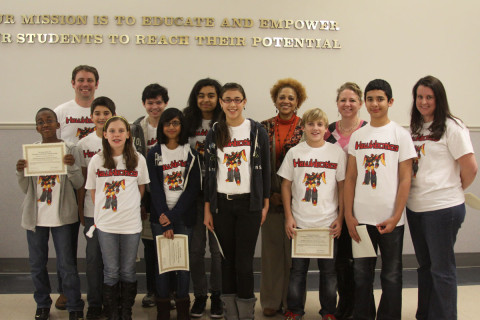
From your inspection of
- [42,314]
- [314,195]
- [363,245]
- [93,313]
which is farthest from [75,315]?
[363,245]

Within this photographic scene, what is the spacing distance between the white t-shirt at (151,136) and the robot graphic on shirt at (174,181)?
434 mm

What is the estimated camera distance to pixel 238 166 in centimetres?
244

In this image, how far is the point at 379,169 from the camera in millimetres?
2297

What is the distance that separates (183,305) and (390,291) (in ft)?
4.47

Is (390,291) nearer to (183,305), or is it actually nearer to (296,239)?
(296,239)

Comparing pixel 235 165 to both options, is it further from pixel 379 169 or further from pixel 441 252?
pixel 441 252

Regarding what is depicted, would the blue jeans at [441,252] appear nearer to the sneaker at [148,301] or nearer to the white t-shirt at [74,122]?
the sneaker at [148,301]

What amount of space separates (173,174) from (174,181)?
0.05 metres

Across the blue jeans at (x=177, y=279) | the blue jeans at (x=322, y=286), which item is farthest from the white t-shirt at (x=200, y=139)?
the blue jeans at (x=322, y=286)

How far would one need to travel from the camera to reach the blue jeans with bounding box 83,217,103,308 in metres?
2.62

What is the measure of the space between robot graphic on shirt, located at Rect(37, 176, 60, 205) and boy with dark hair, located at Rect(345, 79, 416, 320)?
6.48ft

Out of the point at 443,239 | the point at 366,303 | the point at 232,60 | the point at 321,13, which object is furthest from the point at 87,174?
the point at 321,13

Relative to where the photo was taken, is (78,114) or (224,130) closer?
(224,130)

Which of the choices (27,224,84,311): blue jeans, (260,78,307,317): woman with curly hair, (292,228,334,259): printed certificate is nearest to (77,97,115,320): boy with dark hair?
(27,224,84,311): blue jeans
